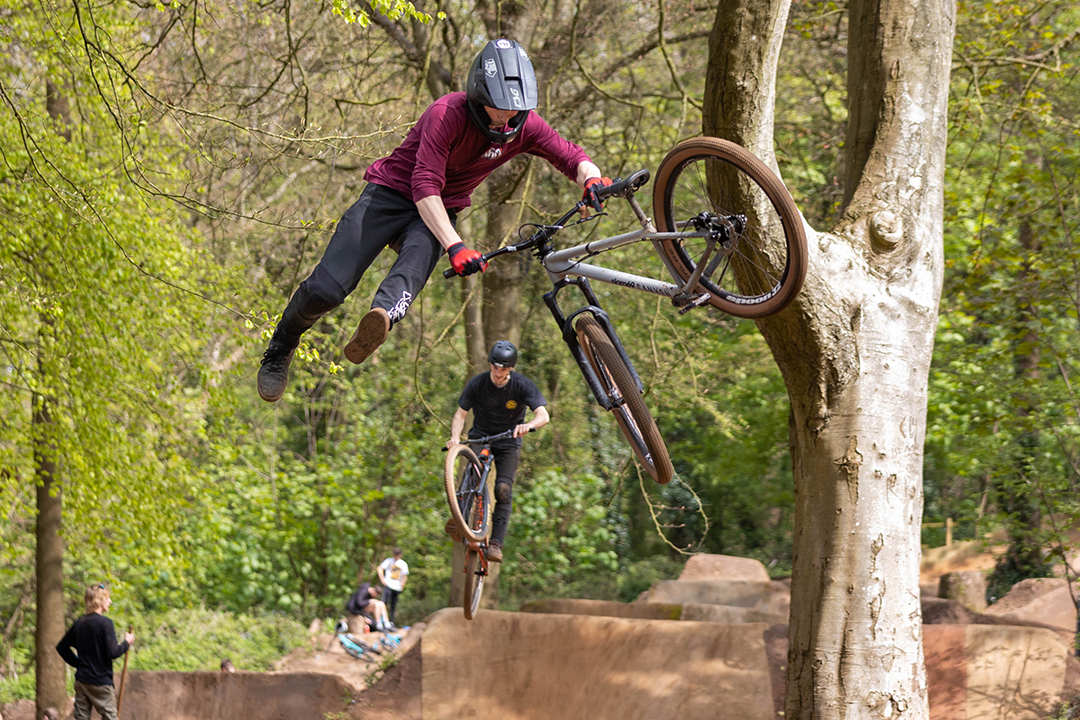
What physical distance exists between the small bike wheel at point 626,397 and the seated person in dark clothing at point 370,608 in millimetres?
10382

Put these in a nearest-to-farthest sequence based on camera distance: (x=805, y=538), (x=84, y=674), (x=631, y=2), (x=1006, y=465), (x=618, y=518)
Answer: (x=805, y=538), (x=84, y=674), (x=1006, y=465), (x=631, y=2), (x=618, y=518)

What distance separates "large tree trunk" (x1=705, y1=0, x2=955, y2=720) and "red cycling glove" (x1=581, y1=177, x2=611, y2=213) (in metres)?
1.24

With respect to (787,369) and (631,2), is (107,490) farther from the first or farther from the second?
(631,2)

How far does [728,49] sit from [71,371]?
23.0 ft

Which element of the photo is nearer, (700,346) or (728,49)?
(728,49)

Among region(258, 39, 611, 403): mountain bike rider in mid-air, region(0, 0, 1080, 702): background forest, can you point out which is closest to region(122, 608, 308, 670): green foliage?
region(0, 0, 1080, 702): background forest

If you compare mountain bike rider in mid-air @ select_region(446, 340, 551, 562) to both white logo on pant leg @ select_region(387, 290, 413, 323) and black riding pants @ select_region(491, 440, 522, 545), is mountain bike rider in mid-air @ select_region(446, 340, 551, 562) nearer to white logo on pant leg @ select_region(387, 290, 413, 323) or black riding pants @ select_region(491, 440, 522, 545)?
black riding pants @ select_region(491, 440, 522, 545)

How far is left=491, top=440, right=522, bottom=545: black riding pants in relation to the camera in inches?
273

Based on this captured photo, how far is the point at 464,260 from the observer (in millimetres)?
3951

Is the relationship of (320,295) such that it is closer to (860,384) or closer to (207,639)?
(860,384)

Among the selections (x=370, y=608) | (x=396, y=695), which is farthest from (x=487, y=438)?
(x=370, y=608)

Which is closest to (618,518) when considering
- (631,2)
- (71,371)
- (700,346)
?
(700,346)

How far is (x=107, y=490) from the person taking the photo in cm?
997

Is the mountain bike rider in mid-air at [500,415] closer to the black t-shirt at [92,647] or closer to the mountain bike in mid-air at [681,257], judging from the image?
the mountain bike in mid-air at [681,257]
